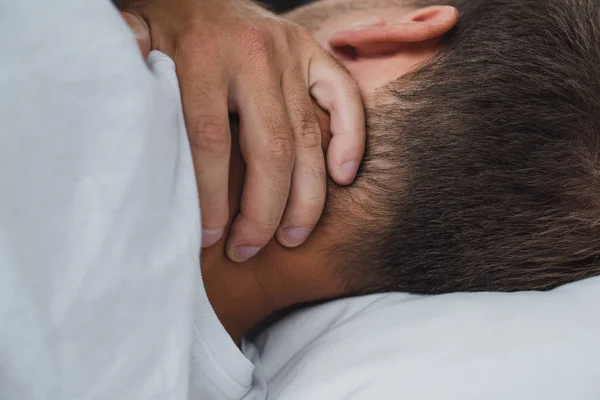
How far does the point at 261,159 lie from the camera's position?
783 mm

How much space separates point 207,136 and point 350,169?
0.20 metres

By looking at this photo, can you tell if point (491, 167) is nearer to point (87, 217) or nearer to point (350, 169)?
point (350, 169)

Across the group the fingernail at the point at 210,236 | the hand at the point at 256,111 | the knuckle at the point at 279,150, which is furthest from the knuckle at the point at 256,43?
the fingernail at the point at 210,236

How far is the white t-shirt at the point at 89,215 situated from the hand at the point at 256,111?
61 millimetres

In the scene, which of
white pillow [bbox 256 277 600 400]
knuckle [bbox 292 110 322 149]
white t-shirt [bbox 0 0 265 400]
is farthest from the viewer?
knuckle [bbox 292 110 322 149]

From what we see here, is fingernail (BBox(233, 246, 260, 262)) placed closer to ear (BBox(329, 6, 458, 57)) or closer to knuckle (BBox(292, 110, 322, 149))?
knuckle (BBox(292, 110, 322, 149))

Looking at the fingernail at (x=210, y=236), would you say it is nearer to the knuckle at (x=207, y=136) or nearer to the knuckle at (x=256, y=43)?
the knuckle at (x=207, y=136)

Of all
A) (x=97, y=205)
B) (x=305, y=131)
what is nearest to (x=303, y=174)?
(x=305, y=131)

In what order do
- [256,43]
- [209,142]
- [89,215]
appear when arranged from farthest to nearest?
[256,43] → [209,142] → [89,215]

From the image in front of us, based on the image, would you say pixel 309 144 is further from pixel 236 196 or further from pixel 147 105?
pixel 147 105

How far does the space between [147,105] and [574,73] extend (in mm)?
520

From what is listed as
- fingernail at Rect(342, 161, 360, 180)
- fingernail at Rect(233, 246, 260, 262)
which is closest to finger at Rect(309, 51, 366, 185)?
fingernail at Rect(342, 161, 360, 180)

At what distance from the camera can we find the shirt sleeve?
596 millimetres

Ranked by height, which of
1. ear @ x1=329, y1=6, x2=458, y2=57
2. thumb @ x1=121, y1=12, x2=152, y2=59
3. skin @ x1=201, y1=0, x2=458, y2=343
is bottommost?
skin @ x1=201, y1=0, x2=458, y2=343
